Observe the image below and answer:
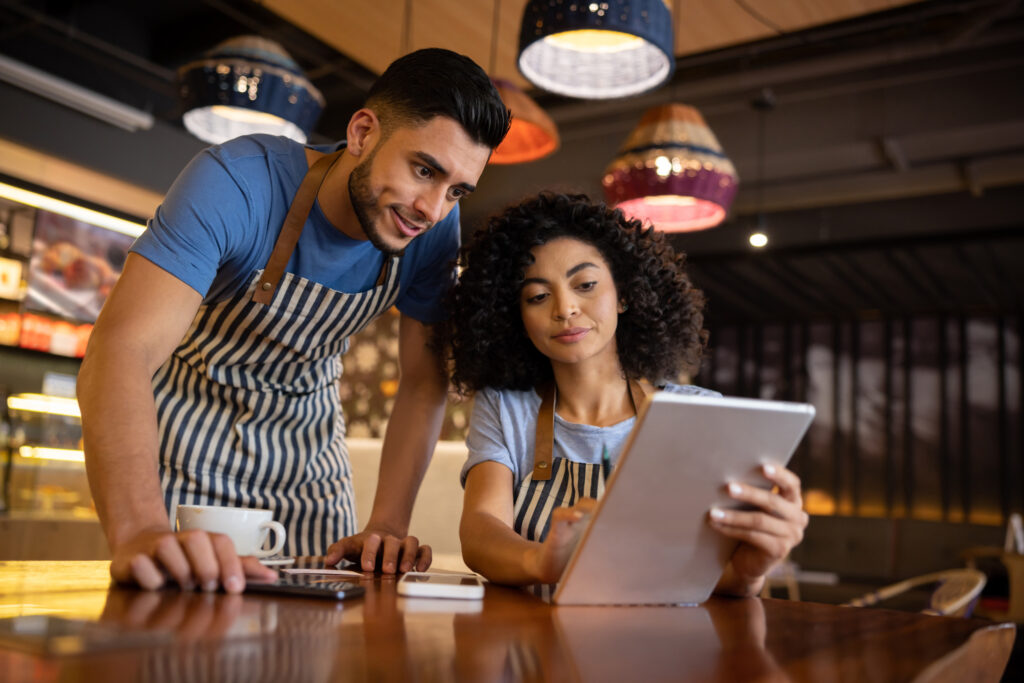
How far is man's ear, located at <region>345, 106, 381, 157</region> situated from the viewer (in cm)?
152

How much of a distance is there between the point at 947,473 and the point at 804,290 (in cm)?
241

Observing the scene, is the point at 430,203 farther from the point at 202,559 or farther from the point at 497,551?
the point at 202,559

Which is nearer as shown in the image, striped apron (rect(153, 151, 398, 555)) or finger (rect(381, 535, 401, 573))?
finger (rect(381, 535, 401, 573))

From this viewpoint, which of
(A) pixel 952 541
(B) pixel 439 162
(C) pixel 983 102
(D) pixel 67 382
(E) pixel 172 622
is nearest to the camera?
(E) pixel 172 622

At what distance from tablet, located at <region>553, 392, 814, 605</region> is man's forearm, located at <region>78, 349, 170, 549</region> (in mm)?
471

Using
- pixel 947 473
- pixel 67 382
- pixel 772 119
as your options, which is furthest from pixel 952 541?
pixel 67 382

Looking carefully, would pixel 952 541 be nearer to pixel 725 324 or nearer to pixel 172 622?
pixel 725 324

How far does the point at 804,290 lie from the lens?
9.49 metres

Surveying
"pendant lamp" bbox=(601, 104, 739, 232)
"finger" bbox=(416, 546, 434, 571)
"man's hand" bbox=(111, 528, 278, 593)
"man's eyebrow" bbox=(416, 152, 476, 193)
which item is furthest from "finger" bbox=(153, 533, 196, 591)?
"pendant lamp" bbox=(601, 104, 739, 232)

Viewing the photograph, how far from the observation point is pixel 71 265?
4574mm

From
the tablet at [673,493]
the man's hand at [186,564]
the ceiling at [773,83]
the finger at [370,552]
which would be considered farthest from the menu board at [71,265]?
the tablet at [673,493]

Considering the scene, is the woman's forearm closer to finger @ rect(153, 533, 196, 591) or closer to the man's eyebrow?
finger @ rect(153, 533, 196, 591)

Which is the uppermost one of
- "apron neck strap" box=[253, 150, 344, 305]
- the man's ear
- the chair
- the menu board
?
the menu board

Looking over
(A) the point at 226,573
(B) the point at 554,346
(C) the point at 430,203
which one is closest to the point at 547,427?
(B) the point at 554,346
